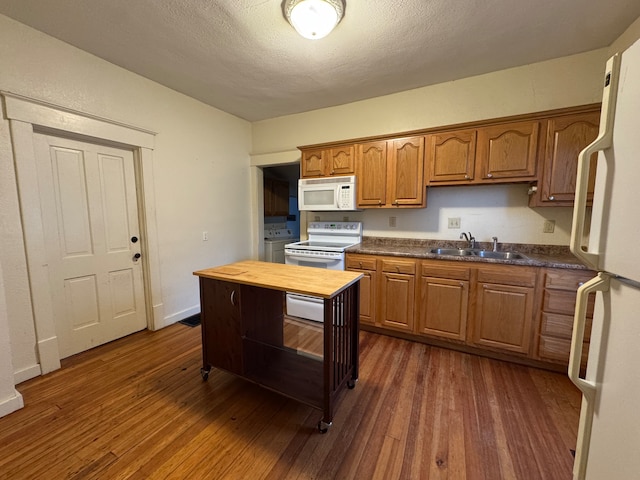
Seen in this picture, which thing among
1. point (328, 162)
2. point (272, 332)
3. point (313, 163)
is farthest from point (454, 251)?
point (272, 332)

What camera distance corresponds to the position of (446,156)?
2574 mm

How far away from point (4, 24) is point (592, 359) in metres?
3.71

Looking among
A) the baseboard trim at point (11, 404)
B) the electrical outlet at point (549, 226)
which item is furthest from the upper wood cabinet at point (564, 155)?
the baseboard trim at point (11, 404)

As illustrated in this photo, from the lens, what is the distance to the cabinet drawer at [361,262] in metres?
2.74

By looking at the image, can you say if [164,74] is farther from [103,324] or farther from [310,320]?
[310,320]

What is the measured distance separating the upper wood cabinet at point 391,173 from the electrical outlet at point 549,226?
111 cm

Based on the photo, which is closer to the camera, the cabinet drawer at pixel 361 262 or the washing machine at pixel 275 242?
the cabinet drawer at pixel 361 262

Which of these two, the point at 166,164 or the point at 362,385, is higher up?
the point at 166,164

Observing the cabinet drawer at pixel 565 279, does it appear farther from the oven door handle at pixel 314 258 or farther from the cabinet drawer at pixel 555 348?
the oven door handle at pixel 314 258

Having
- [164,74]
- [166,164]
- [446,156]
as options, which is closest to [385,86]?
[446,156]

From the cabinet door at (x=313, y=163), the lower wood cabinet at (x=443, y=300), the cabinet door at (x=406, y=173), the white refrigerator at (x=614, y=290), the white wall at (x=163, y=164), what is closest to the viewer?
the white refrigerator at (x=614, y=290)

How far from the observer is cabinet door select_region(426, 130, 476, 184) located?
2.48m

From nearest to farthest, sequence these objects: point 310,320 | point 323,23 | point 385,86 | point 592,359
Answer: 1. point 592,359
2. point 323,23
3. point 385,86
4. point 310,320

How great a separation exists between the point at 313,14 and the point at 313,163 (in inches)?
66.0
